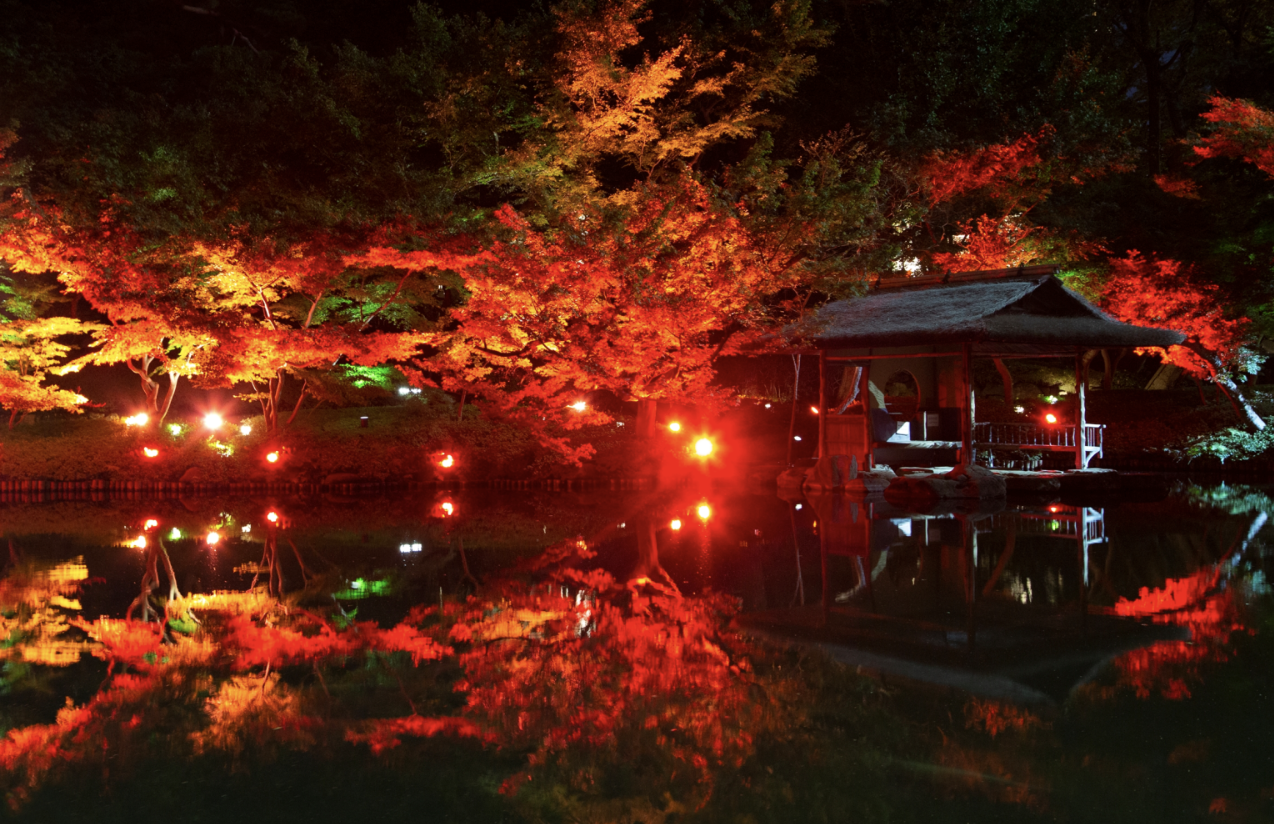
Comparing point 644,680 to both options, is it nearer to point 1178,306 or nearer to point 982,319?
point 982,319

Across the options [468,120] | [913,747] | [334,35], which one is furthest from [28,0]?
[913,747]

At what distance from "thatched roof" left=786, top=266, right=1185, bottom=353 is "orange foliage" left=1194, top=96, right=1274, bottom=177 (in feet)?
13.4

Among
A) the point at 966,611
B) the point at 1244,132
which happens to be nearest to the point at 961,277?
the point at 1244,132

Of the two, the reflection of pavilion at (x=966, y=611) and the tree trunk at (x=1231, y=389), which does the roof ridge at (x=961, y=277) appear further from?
the reflection of pavilion at (x=966, y=611)

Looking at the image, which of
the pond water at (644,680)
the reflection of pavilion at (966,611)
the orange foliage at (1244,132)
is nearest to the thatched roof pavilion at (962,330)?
the reflection of pavilion at (966,611)

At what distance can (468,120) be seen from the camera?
18.4 m

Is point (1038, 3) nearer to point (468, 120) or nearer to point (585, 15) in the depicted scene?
point (585, 15)

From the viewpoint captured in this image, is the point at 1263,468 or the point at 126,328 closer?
the point at 126,328

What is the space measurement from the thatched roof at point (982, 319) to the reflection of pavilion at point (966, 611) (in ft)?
A: 13.0

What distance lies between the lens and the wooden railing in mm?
17078

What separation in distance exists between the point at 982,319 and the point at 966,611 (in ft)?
26.9

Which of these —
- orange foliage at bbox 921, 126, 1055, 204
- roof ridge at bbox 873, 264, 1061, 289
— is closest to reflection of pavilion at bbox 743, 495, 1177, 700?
roof ridge at bbox 873, 264, 1061, 289

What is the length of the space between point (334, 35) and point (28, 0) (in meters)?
8.18

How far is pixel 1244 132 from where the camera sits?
55.7 feet
